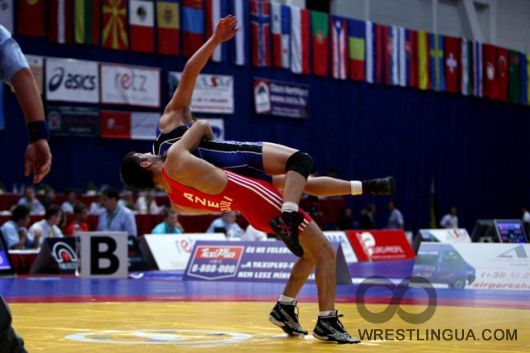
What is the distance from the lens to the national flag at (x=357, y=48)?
29.0 meters

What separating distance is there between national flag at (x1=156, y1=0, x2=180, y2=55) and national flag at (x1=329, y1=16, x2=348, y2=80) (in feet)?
18.4

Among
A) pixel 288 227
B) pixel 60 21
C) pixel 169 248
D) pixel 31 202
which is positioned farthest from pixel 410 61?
pixel 288 227

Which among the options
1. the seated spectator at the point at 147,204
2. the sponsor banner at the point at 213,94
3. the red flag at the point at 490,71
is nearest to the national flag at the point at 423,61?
the red flag at the point at 490,71

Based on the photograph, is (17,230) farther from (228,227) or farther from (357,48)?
(357,48)

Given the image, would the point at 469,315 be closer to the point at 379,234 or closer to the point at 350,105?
the point at 379,234

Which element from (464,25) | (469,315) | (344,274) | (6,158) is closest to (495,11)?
(464,25)

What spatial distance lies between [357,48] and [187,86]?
77.1 feet

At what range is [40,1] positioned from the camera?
21.6 meters

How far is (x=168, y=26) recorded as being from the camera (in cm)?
2439

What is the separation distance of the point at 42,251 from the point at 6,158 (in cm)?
781

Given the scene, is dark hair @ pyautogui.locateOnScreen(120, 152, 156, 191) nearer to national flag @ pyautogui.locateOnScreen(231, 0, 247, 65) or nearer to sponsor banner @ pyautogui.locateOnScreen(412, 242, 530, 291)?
sponsor banner @ pyautogui.locateOnScreen(412, 242, 530, 291)

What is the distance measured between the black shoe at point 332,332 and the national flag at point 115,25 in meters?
18.2

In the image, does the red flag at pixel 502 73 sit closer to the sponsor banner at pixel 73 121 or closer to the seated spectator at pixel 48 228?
the sponsor banner at pixel 73 121

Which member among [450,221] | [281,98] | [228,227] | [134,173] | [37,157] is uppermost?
[281,98]
